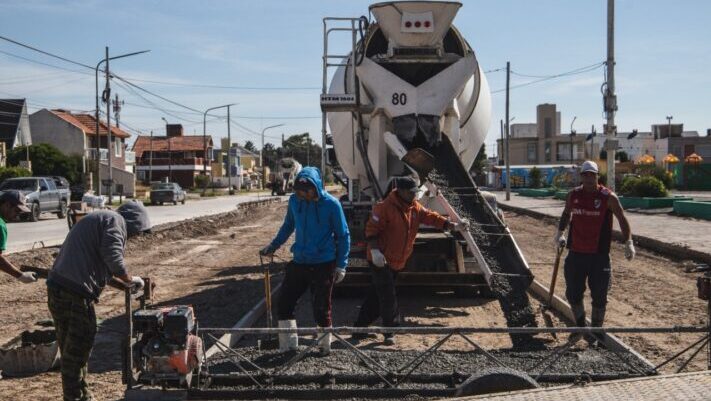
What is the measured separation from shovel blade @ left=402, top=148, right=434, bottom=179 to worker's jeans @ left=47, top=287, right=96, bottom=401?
489 centimetres

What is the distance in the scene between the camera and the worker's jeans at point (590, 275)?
25.3 feet

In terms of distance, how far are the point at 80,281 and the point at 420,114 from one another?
5543 millimetres

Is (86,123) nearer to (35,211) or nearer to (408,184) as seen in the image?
(35,211)

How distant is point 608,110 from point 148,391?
22.1 metres

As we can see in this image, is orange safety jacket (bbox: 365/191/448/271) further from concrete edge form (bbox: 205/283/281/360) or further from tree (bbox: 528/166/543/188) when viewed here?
tree (bbox: 528/166/543/188)

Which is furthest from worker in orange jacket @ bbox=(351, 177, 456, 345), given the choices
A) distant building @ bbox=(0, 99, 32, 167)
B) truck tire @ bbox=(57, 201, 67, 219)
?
distant building @ bbox=(0, 99, 32, 167)

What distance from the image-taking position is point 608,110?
24828mm

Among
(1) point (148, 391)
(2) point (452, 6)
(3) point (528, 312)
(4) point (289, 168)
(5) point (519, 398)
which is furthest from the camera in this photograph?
(4) point (289, 168)

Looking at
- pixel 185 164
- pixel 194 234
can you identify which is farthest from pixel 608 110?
pixel 185 164

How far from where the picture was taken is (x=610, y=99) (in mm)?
24766

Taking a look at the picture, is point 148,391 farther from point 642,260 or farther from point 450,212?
point 642,260

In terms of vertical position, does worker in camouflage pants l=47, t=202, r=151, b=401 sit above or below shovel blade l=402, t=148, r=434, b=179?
below

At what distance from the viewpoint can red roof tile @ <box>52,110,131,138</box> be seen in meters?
68.0

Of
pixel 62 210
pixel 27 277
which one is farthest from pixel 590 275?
pixel 62 210
